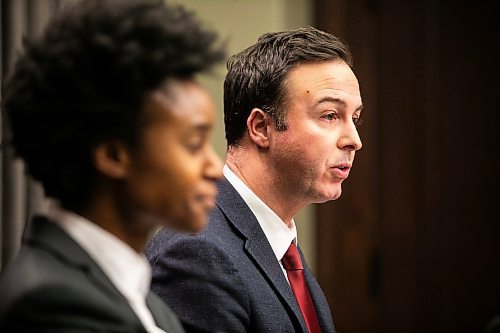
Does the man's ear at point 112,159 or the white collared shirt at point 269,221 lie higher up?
the man's ear at point 112,159

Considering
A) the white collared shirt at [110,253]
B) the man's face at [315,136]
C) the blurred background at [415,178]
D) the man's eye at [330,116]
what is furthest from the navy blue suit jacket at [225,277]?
the blurred background at [415,178]

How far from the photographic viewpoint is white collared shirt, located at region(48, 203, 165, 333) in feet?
3.29

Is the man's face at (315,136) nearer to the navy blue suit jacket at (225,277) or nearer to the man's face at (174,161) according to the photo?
the navy blue suit jacket at (225,277)

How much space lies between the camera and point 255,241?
1.73 meters

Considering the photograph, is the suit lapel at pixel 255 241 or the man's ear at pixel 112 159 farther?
the suit lapel at pixel 255 241

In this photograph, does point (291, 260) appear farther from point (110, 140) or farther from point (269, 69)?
point (110, 140)

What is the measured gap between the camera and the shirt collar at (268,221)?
1796 mm

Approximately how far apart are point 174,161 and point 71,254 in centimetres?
15

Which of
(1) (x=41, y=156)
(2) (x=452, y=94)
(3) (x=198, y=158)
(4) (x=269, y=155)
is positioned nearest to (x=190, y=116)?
(3) (x=198, y=158)

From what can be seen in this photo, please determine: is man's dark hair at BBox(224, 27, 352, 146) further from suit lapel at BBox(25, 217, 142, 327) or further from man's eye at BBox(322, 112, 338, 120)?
suit lapel at BBox(25, 217, 142, 327)

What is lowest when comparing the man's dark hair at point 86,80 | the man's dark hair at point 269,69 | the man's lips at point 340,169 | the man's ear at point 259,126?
the man's lips at point 340,169

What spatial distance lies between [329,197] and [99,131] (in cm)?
91

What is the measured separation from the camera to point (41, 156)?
3.31 ft

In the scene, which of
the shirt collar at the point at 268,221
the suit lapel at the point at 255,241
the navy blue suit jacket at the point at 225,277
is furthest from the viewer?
the shirt collar at the point at 268,221
